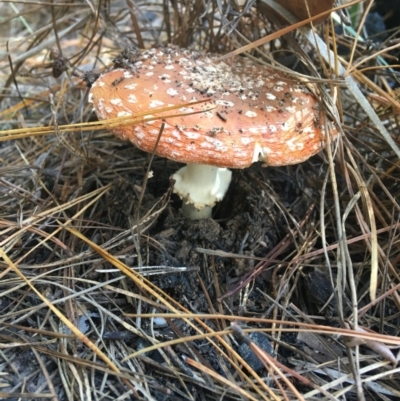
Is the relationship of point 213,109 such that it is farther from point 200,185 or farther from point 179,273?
point 179,273

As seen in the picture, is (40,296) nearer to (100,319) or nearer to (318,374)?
(100,319)

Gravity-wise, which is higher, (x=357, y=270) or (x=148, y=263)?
(x=148, y=263)

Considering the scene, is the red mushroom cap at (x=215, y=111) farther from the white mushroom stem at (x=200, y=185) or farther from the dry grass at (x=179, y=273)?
the white mushroom stem at (x=200, y=185)

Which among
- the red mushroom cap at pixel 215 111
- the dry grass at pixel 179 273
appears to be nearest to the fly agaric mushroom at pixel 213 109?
the red mushroom cap at pixel 215 111

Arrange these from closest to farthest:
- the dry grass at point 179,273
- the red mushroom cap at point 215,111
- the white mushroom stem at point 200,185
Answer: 1. the dry grass at point 179,273
2. the red mushroom cap at point 215,111
3. the white mushroom stem at point 200,185

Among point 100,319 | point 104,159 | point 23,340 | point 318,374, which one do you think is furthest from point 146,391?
point 104,159

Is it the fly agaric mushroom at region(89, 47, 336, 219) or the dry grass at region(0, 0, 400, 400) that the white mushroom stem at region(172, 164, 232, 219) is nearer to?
the fly agaric mushroom at region(89, 47, 336, 219)

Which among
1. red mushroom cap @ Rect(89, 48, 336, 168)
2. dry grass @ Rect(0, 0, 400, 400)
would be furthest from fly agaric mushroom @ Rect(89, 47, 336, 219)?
dry grass @ Rect(0, 0, 400, 400)
